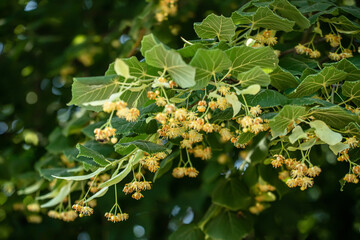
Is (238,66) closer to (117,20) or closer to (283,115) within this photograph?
(283,115)

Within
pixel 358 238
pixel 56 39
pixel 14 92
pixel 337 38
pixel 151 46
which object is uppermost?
pixel 151 46

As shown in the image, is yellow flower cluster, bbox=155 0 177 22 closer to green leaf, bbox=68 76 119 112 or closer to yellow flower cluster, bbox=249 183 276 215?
yellow flower cluster, bbox=249 183 276 215

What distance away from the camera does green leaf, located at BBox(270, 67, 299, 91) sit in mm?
1184

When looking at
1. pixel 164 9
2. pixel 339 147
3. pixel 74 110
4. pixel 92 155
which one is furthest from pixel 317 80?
pixel 74 110

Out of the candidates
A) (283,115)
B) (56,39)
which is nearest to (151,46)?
(283,115)

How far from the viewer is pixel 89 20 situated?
3.36 meters

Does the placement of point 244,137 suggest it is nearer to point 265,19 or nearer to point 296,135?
point 296,135

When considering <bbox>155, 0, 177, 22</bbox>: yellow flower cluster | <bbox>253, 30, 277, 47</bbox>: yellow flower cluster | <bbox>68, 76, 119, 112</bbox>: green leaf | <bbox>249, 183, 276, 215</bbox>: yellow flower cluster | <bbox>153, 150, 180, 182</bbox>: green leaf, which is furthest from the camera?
<bbox>155, 0, 177, 22</bbox>: yellow flower cluster

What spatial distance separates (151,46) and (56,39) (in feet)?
8.18

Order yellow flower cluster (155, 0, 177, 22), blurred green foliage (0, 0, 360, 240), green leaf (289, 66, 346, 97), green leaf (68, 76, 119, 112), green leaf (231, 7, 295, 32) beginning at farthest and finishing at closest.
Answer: blurred green foliage (0, 0, 360, 240), yellow flower cluster (155, 0, 177, 22), green leaf (231, 7, 295, 32), green leaf (289, 66, 346, 97), green leaf (68, 76, 119, 112)

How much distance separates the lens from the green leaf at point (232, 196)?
6.15ft

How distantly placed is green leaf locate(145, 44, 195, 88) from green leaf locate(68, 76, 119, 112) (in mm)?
132

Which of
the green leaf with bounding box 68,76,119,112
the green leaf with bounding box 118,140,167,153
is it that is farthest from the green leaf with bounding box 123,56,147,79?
the green leaf with bounding box 118,140,167,153

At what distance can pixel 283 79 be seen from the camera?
1.21m
